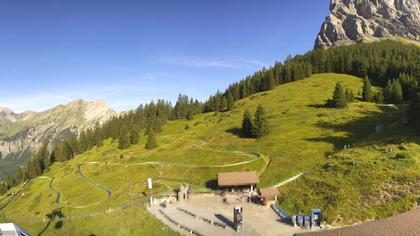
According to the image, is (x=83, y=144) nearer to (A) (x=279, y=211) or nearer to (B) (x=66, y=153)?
(B) (x=66, y=153)

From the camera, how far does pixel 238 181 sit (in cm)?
6719

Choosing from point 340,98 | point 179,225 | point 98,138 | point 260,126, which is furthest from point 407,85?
point 98,138

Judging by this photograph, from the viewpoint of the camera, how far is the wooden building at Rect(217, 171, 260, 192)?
219 ft

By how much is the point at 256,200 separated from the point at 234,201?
4.09 meters

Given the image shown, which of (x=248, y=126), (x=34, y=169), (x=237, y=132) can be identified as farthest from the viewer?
(x=34, y=169)

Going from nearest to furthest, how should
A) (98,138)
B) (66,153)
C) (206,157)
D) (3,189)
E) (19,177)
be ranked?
1. (206,157)
2. (3,189)
3. (66,153)
4. (19,177)
5. (98,138)

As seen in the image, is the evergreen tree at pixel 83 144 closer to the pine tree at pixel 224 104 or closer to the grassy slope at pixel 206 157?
the grassy slope at pixel 206 157

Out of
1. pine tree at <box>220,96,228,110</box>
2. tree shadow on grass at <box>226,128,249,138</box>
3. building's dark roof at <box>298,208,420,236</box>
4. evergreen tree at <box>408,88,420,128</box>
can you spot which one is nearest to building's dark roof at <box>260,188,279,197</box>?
building's dark roof at <box>298,208,420,236</box>

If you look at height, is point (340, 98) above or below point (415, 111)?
above

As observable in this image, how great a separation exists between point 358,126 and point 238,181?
47790 millimetres

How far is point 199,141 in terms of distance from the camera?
374 ft

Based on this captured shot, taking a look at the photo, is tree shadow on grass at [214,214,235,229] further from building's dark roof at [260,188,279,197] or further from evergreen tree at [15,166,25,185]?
evergreen tree at [15,166,25,185]

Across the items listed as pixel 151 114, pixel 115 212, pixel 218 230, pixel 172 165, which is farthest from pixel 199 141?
pixel 151 114

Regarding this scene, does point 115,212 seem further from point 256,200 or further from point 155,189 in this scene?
point 256,200
